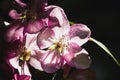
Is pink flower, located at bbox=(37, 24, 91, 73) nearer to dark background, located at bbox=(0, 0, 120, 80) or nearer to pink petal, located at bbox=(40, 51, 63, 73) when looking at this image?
pink petal, located at bbox=(40, 51, 63, 73)

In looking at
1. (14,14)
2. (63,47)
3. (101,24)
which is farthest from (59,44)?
(101,24)

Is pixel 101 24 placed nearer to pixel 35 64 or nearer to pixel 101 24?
pixel 101 24

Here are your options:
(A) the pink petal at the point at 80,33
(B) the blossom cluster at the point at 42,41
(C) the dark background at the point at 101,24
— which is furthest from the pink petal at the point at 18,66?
(C) the dark background at the point at 101,24

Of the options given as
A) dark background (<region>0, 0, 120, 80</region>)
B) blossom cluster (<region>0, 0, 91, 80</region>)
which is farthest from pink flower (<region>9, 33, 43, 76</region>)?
dark background (<region>0, 0, 120, 80</region>)

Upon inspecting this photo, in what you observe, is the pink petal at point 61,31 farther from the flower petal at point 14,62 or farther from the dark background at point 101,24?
the dark background at point 101,24

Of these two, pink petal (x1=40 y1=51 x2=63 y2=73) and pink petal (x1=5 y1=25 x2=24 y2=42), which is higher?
pink petal (x1=5 y1=25 x2=24 y2=42)

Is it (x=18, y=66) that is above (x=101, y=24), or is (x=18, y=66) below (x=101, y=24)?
above
